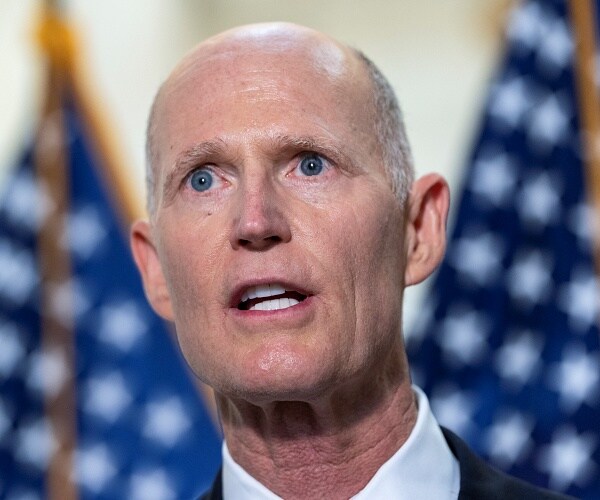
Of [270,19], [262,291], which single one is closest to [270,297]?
[262,291]

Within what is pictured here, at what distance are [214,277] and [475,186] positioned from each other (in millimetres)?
2121

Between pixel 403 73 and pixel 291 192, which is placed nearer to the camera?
pixel 291 192

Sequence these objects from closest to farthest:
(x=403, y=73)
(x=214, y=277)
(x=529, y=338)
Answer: (x=214, y=277) → (x=529, y=338) → (x=403, y=73)

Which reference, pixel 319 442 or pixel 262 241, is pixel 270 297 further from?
pixel 319 442

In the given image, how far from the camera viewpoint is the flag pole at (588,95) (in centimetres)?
342

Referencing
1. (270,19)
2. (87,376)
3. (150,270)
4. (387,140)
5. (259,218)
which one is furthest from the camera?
(270,19)

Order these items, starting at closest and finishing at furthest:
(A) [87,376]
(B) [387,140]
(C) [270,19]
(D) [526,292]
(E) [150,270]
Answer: (B) [387,140]
(E) [150,270]
(D) [526,292]
(A) [87,376]
(C) [270,19]

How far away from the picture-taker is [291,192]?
1.59 metres

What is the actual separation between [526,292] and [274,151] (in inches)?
78.5

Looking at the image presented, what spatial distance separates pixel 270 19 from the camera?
4.52m

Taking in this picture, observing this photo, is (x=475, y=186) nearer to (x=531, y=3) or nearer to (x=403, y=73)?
(x=531, y=3)

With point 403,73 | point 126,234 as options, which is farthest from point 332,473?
point 403,73

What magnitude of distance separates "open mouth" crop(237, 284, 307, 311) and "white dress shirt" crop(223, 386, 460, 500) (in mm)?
310

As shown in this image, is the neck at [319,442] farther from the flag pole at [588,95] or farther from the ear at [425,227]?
the flag pole at [588,95]
